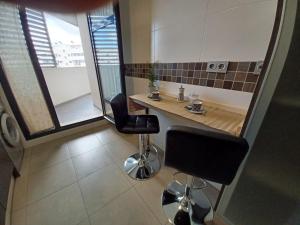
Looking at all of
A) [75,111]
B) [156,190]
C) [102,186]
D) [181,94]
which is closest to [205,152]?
[181,94]

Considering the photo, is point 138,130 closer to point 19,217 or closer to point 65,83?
point 19,217

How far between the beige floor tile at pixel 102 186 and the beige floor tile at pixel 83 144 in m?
0.56

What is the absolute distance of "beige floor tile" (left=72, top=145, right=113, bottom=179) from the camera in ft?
5.23

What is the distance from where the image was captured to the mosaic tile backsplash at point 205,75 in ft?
3.19

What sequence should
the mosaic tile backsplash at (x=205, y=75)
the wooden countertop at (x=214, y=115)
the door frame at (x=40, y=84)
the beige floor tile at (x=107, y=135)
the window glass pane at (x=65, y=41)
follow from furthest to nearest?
the window glass pane at (x=65, y=41) < the beige floor tile at (x=107, y=135) < the door frame at (x=40, y=84) < the mosaic tile backsplash at (x=205, y=75) < the wooden countertop at (x=214, y=115)

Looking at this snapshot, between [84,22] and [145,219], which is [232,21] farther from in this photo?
[84,22]

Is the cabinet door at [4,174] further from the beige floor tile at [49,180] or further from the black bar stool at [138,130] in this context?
the black bar stool at [138,130]

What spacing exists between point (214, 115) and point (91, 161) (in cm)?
161

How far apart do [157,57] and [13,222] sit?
2136 mm

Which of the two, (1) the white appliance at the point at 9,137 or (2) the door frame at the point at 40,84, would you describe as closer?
(1) the white appliance at the point at 9,137

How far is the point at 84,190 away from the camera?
53.3 inches

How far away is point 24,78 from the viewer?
1791mm

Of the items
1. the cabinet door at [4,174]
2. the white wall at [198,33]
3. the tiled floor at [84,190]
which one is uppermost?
the white wall at [198,33]

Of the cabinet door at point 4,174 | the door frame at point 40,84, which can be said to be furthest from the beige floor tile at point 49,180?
the door frame at point 40,84
